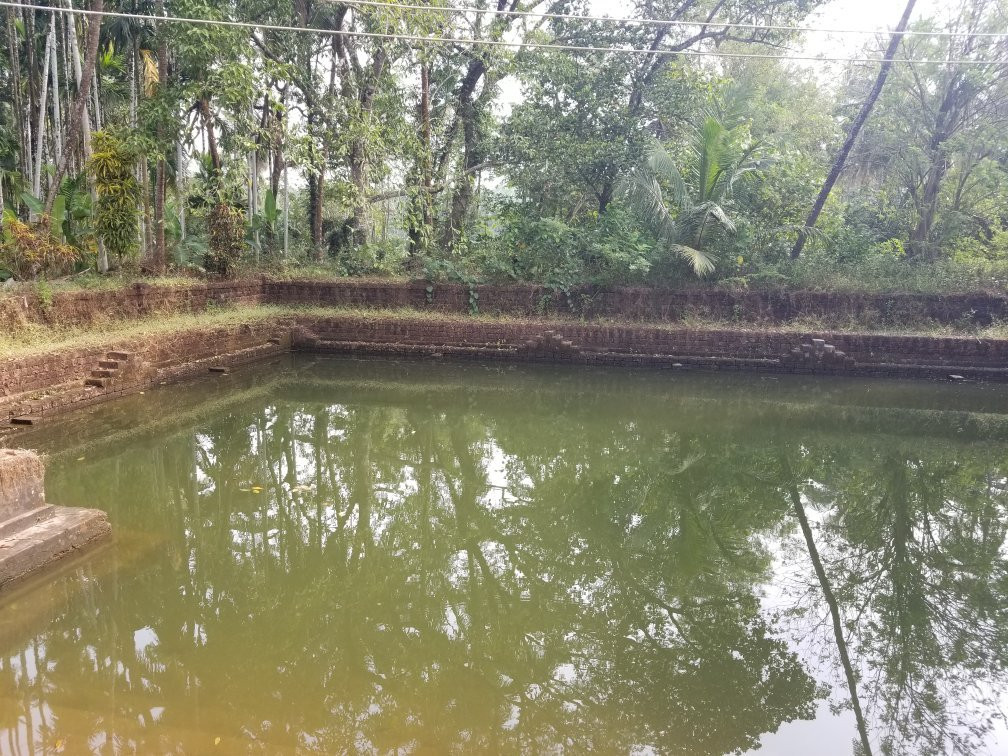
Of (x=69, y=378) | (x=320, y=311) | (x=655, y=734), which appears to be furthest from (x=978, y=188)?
(x=69, y=378)

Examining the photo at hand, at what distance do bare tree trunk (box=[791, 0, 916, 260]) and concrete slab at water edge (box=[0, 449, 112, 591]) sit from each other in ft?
36.6

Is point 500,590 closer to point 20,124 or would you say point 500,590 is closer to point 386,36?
point 386,36

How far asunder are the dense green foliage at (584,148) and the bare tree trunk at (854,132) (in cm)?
18

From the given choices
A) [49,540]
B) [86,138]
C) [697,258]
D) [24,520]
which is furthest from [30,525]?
[697,258]

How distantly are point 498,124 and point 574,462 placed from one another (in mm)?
9501

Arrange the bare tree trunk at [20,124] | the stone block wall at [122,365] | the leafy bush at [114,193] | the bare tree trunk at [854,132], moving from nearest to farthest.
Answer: the stone block wall at [122,365], the leafy bush at [114,193], the bare tree trunk at [20,124], the bare tree trunk at [854,132]

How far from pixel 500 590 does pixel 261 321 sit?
25.0 ft

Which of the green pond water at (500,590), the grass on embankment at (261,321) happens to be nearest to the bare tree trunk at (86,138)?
the grass on embankment at (261,321)

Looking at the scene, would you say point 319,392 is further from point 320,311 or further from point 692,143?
point 692,143

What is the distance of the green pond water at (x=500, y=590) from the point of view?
2.54 metres

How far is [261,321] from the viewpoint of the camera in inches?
389

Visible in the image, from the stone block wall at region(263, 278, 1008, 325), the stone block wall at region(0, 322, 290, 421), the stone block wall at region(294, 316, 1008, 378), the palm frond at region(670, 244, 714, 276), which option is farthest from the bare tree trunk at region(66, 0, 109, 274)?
the palm frond at region(670, 244, 714, 276)

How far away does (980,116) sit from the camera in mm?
11312

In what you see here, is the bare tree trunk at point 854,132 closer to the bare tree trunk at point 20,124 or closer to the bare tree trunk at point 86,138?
the bare tree trunk at point 86,138
